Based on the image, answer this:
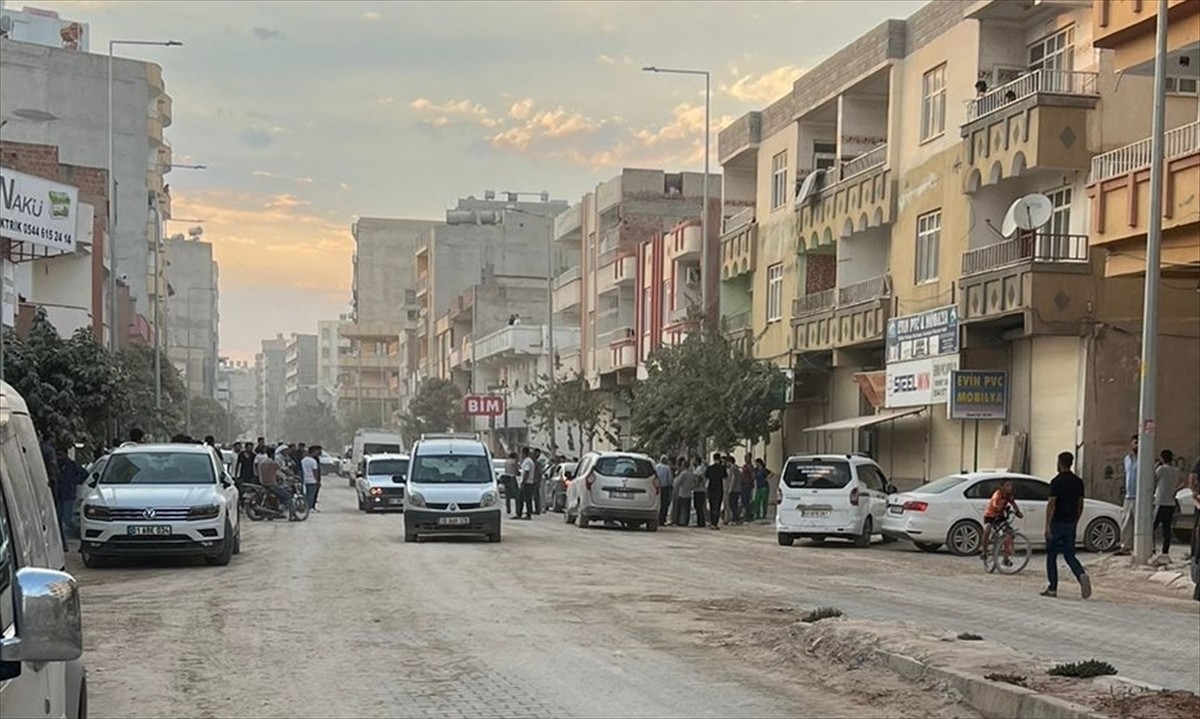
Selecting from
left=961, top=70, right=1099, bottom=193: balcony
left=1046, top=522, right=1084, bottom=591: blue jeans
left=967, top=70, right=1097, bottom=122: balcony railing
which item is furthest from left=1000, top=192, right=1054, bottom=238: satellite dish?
left=1046, top=522, right=1084, bottom=591: blue jeans

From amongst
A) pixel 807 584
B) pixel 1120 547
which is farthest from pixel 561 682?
pixel 1120 547

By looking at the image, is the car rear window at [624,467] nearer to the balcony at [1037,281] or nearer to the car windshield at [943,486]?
the car windshield at [943,486]

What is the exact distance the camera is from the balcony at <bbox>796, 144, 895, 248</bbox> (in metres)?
36.0

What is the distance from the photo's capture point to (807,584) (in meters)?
17.8

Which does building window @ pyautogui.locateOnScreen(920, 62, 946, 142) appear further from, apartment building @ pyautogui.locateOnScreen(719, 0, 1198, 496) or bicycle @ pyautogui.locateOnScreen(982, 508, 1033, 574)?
bicycle @ pyautogui.locateOnScreen(982, 508, 1033, 574)

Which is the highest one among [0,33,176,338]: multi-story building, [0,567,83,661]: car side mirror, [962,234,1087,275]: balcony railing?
[0,33,176,338]: multi-story building

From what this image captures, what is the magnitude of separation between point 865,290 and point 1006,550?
670 inches

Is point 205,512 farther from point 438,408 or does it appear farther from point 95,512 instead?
point 438,408

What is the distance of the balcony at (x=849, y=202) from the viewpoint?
118 feet

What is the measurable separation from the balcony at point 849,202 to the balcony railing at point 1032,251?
19.1 feet

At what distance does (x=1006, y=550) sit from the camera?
20.5 m

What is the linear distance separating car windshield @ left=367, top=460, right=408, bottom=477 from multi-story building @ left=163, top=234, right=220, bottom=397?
358 feet

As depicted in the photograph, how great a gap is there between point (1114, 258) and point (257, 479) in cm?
2061

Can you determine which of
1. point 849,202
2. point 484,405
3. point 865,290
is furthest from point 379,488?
point 484,405
